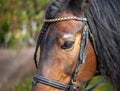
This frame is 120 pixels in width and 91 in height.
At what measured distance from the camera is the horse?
3504 mm

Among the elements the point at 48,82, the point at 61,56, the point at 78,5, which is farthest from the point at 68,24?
the point at 48,82

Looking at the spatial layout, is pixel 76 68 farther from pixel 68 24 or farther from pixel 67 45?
pixel 68 24

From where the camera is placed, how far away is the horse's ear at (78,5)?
359cm

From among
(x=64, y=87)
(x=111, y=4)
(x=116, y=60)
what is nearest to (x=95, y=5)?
(x=111, y=4)

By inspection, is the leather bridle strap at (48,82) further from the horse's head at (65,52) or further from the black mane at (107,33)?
the black mane at (107,33)

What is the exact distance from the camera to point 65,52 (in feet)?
11.5

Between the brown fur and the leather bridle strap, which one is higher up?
the brown fur

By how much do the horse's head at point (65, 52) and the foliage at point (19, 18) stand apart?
4.51 metres

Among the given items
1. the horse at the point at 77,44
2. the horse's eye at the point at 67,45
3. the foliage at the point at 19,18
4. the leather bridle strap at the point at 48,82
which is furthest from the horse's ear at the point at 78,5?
the foliage at the point at 19,18

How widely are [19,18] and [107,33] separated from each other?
17.2 ft

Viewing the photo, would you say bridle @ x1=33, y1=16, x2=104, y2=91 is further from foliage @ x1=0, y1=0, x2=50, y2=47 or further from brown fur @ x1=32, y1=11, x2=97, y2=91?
foliage @ x1=0, y1=0, x2=50, y2=47

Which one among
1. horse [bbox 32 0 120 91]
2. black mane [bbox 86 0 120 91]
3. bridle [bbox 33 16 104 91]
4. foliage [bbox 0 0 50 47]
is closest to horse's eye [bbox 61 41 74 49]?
horse [bbox 32 0 120 91]

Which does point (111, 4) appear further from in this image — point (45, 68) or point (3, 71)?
point (3, 71)

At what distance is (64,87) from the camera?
3.53 metres
